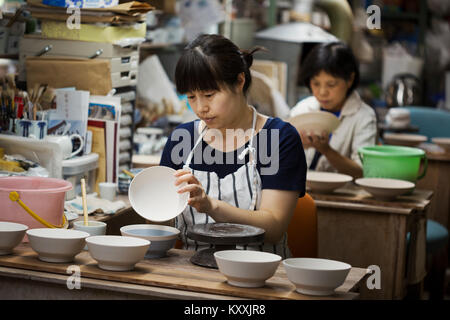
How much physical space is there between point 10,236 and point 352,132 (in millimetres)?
2276

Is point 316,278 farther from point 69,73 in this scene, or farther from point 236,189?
Answer: point 69,73

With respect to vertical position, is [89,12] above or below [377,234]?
above

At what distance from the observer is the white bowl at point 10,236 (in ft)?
6.66

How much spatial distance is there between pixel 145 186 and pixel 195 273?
351 millimetres

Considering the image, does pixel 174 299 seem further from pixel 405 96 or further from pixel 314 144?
pixel 405 96

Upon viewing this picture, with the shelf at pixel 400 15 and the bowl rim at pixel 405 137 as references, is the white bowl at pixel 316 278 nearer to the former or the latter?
the bowl rim at pixel 405 137

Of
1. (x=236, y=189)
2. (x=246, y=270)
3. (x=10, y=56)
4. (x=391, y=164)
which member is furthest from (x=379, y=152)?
(x=246, y=270)

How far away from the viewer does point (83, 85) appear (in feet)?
10.5

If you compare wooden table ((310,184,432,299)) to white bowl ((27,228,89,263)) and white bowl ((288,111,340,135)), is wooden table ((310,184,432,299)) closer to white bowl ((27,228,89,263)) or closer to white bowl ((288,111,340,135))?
white bowl ((288,111,340,135))

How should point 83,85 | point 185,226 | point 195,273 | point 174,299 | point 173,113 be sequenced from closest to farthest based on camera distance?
point 174,299, point 195,273, point 185,226, point 83,85, point 173,113

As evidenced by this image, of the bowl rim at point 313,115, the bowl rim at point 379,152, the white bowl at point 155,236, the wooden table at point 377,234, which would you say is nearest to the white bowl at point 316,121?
the bowl rim at point 313,115

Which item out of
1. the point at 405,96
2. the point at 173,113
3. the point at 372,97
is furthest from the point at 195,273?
the point at 372,97

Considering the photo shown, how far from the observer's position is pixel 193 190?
6.87ft

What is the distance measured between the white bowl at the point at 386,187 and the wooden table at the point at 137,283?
4.10ft
